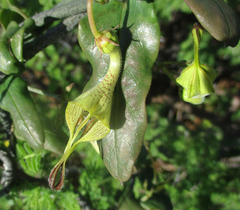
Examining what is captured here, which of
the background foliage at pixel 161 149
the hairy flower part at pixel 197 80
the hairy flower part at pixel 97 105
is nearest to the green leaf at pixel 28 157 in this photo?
the background foliage at pixel 161 149

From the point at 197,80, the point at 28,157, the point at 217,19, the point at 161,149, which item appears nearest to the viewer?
the point at 217,19

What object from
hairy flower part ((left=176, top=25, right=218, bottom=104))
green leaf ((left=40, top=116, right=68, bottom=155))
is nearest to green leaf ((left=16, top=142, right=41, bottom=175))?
green leaf ((left=40, top=116, right=68, bottom=155))

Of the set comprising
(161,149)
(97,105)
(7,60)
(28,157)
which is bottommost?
(161,149)

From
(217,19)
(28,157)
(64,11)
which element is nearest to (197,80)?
→ (217,19)

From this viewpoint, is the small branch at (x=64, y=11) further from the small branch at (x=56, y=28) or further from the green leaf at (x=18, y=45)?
the green leaf at (x=18, y=45)

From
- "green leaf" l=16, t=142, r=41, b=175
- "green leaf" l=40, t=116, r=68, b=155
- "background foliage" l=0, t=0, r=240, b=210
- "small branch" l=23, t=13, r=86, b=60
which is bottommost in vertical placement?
"background foliage" l=0, t=0, r=240, b=210

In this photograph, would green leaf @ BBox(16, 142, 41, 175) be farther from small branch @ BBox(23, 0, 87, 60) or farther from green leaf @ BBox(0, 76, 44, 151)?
small branch @ BBox(23, 0, 87, 60)

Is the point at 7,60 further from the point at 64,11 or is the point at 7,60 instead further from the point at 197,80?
the point at 197,80
